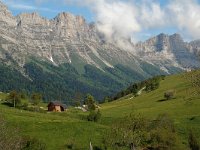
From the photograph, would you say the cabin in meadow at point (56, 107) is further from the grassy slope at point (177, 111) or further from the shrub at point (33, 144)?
the shrub at point (33, 144)

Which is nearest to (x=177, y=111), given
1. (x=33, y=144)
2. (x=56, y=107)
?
(x=56, y=107)

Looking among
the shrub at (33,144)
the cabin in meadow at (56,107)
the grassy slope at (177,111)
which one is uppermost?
the cabin in meadow at (56,107)

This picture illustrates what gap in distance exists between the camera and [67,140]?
99.5 metres

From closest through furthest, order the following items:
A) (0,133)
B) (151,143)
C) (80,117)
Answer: (0,133)
(151,143)
(80,117)

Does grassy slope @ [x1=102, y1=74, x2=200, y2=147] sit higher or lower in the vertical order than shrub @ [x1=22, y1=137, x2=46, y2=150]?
higher

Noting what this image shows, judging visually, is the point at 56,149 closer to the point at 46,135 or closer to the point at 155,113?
the point at 46,135

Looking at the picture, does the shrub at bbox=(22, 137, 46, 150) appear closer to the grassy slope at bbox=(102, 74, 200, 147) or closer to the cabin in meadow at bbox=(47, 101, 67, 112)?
the grassy slope at bbox=(102, 74, 200, 147)

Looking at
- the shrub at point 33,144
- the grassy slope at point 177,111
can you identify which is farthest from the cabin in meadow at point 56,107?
the shrub at point 33,144

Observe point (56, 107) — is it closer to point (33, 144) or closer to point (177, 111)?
point (177, 111)

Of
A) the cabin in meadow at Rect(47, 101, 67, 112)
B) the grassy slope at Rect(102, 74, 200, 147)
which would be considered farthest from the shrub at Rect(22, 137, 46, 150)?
the cabin in meadow at Rect(47, 101, 67, 112)

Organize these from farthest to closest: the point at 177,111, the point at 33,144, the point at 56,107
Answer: the point at 56,107
the point at 177,111
the point at 33,144

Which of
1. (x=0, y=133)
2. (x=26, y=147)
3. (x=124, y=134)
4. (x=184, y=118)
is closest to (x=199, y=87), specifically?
(x=0, y=133)

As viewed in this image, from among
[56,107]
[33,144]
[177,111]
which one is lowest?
[33,144]

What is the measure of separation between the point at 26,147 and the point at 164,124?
106 ft
